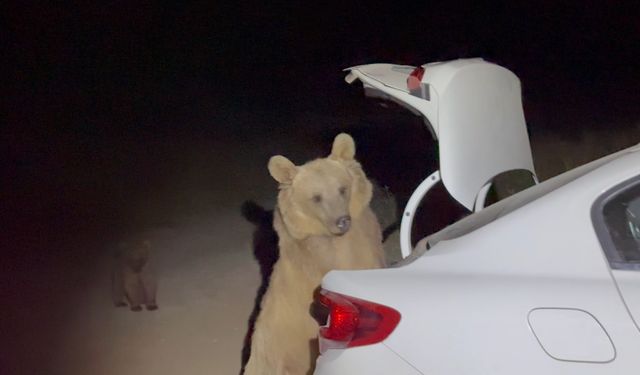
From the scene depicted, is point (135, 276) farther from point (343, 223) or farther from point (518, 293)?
point (518, 293)

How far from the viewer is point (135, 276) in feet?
12.3

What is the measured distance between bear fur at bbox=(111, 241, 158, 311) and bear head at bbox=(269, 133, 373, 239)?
2.47 ft

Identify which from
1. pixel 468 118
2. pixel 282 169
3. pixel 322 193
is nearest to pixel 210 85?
pixel 282 169

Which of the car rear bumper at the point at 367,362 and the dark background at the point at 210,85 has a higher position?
the dark background at the point at 210,85

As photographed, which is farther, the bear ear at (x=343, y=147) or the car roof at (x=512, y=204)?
the bear ear at (x=343, y=147)

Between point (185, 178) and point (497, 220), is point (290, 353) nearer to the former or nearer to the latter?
point (185, 178)

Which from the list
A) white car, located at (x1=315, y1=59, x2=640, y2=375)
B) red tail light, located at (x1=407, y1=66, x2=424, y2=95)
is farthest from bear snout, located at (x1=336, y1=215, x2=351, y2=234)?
white car, located at (x1=315, y1=59, x2=640, y2=375)

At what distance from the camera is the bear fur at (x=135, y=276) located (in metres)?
3.73

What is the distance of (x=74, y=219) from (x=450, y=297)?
2211 mm

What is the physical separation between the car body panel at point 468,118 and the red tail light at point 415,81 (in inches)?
0.7

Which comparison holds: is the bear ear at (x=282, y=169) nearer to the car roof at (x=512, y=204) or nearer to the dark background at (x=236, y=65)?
the dark background at (x=236, y=65)

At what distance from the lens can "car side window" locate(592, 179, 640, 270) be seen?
1.85m

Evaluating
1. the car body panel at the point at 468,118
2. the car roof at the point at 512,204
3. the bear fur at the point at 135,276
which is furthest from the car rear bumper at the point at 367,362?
the bear fur at the point at 135,276

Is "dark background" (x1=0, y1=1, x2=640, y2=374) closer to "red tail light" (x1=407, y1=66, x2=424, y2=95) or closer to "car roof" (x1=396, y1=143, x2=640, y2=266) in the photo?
"red tail light" (x1=407, y1=66, x2=424, y2=95)
